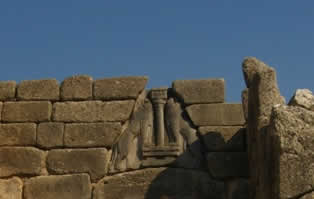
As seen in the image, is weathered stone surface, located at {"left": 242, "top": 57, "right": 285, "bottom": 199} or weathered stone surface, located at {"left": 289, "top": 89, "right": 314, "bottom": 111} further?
weathered stone surface, located at {"left": 242, "top": 57, "right": 285, "bottom": 199}

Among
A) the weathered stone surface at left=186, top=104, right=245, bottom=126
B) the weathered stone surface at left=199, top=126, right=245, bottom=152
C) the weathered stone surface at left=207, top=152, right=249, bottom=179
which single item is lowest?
the weathered stone surface at left=207, top=152, right=249, bottom=179

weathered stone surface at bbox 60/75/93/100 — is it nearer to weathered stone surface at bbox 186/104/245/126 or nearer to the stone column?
the stone column

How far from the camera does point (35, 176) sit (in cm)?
988

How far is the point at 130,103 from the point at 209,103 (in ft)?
3.84

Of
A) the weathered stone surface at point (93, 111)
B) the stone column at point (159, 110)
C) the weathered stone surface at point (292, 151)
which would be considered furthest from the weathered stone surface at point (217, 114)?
the weathered stone surface at point (292, 151)

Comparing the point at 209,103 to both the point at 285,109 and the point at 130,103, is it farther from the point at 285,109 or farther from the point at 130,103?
the point at 285,109

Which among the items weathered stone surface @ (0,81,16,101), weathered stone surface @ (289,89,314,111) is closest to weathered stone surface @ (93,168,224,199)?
weathered stone surface @ (0,81,16,101)

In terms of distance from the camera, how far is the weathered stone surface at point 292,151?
688 cm

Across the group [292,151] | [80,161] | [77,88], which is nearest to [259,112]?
Result: [292,151]

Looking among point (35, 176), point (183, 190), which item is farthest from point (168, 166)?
point (35, 176)

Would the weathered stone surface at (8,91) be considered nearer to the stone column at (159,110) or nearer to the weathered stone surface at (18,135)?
the weathered stone surface at (18,135)

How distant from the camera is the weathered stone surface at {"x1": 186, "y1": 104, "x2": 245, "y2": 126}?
31.7ft

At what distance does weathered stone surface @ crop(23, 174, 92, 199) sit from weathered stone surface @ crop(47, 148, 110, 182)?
10 centimetres

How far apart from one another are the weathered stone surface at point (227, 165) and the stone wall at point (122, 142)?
1 cm
